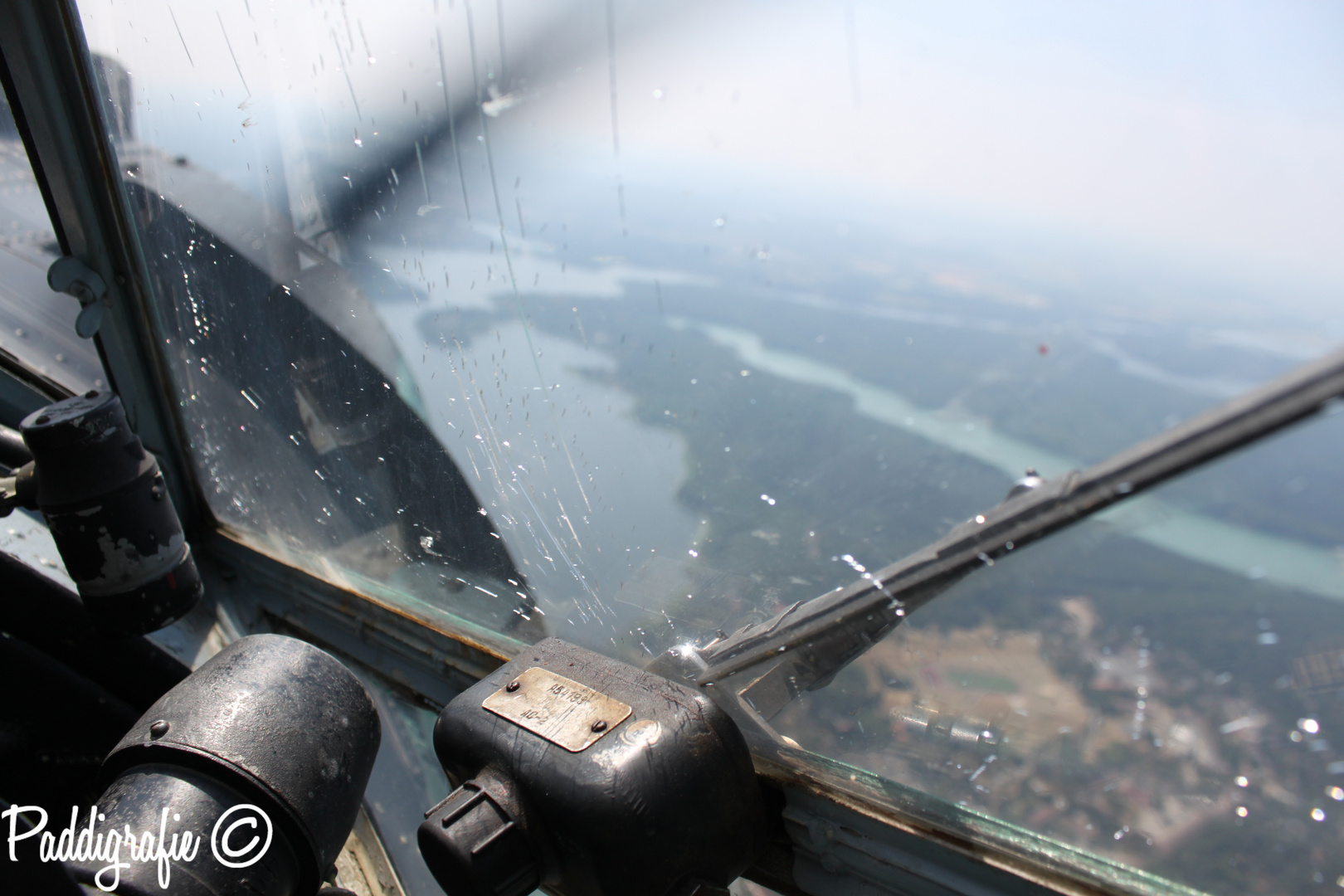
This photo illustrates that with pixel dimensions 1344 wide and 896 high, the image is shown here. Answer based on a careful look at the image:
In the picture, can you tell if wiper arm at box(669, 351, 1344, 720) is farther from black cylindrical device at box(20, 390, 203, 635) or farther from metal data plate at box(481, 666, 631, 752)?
→ black cylindrical device at box(20, 390, 203, 635)

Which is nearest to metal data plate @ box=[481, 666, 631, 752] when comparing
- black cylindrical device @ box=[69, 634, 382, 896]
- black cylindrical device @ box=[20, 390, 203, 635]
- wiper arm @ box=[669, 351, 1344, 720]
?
wiper arm @ box=[669, 351, 1344, 720]

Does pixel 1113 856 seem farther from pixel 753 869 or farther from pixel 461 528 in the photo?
pixel 461 528

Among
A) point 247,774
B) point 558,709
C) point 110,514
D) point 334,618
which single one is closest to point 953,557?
point 558,709

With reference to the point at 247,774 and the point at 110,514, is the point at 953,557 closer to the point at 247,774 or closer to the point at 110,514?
the point at 247,774

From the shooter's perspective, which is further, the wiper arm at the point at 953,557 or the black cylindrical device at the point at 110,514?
the black cylindrical device at the point at 110,514

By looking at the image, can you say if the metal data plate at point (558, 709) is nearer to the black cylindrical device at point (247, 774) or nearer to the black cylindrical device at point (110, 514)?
the black cylindrical device at point (247, 774)

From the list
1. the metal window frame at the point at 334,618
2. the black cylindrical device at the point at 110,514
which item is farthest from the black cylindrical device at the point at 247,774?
the black cylindrical device at the point at 110,514
